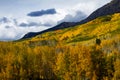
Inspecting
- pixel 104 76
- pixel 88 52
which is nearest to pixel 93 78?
pixel 104 76

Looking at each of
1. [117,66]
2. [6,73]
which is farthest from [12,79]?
[117,66]

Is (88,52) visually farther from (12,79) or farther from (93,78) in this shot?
(12,79)

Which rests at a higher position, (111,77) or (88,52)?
(88,52)

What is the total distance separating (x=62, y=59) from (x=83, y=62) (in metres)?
11.0

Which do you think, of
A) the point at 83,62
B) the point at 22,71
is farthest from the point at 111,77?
the point at 22,71

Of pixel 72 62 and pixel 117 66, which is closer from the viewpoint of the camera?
pixel 117 66

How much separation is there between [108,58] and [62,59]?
77.2 ft

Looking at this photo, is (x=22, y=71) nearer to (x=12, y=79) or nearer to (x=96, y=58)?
(x=12, y=79)

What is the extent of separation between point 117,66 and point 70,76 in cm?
2373

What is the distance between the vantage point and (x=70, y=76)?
609 feet

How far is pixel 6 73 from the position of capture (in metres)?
198

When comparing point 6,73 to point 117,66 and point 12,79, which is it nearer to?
point 12,79

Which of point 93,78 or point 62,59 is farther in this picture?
point 62,59

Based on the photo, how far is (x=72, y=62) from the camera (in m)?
192
